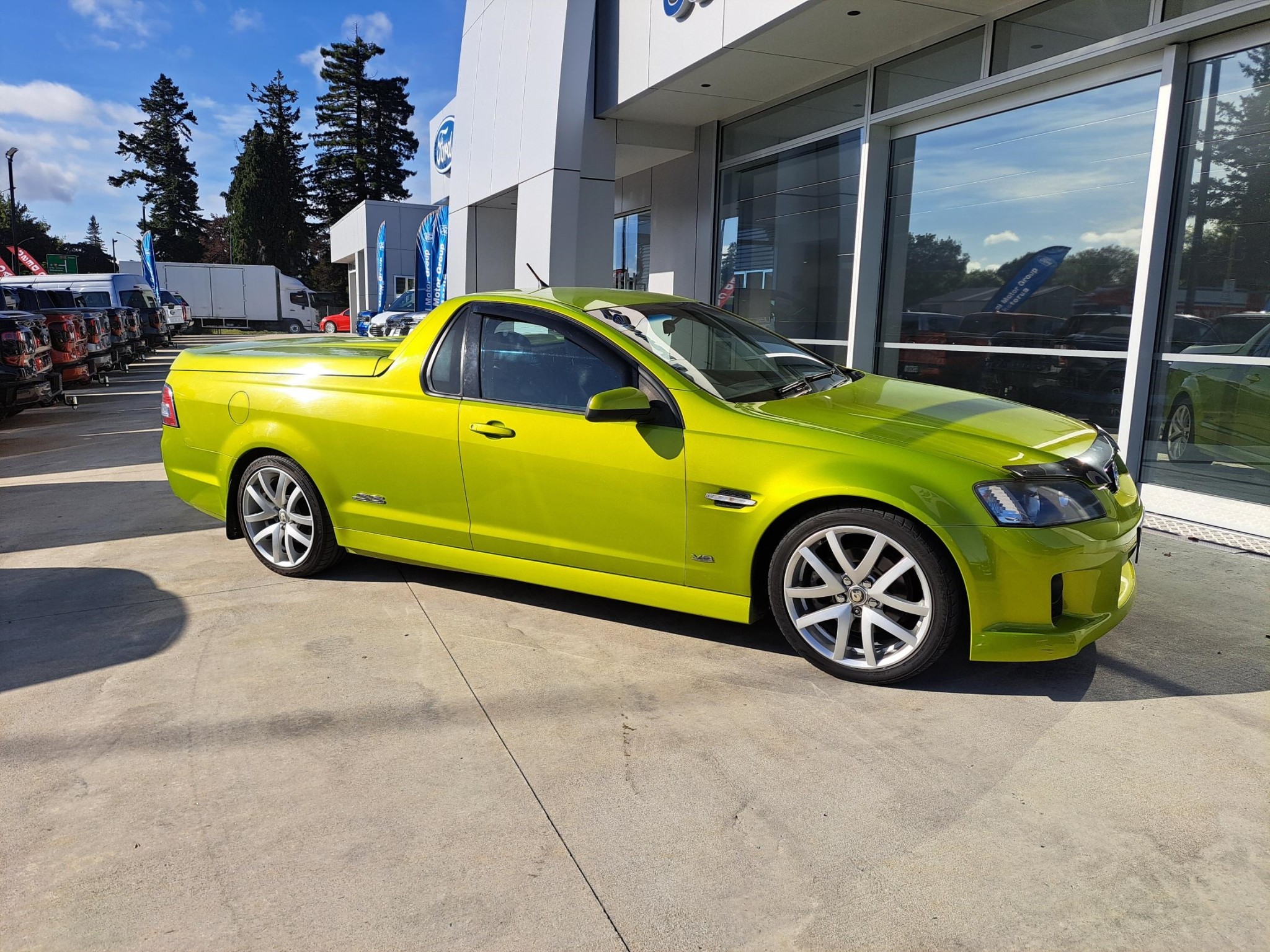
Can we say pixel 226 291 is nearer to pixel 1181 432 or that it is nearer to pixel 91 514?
pixel 91 514

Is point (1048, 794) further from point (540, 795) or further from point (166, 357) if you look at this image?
point (166, 357)

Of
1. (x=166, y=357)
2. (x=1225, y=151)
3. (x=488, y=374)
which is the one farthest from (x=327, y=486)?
(x=166, y=357)

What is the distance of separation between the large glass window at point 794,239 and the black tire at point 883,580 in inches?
251

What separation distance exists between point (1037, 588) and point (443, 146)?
25.7 m

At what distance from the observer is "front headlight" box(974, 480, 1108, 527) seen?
127 inches

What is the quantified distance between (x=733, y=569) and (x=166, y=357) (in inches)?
1084

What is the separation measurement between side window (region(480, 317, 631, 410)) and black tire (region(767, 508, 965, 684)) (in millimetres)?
1046

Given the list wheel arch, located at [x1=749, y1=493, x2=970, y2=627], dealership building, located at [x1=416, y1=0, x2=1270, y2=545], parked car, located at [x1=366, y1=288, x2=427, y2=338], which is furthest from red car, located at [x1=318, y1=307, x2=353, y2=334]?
wheel arch, located at [x1=749, y1=493, x2=970, y2=627]

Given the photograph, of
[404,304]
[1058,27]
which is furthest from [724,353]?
[404,304]

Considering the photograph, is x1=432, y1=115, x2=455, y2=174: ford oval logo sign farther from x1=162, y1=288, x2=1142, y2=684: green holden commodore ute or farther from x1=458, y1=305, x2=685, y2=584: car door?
x1=458, y1=305, x2=685, y2=584: car door

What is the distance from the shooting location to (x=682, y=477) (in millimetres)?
3662

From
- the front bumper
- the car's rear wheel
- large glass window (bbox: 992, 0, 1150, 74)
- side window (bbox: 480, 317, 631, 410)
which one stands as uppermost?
large glass window (bbox: 992, 0, 1150, 74)

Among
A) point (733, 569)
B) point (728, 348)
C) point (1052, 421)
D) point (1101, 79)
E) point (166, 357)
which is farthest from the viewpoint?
point (166, 357)

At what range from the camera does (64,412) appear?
13.1 metres
